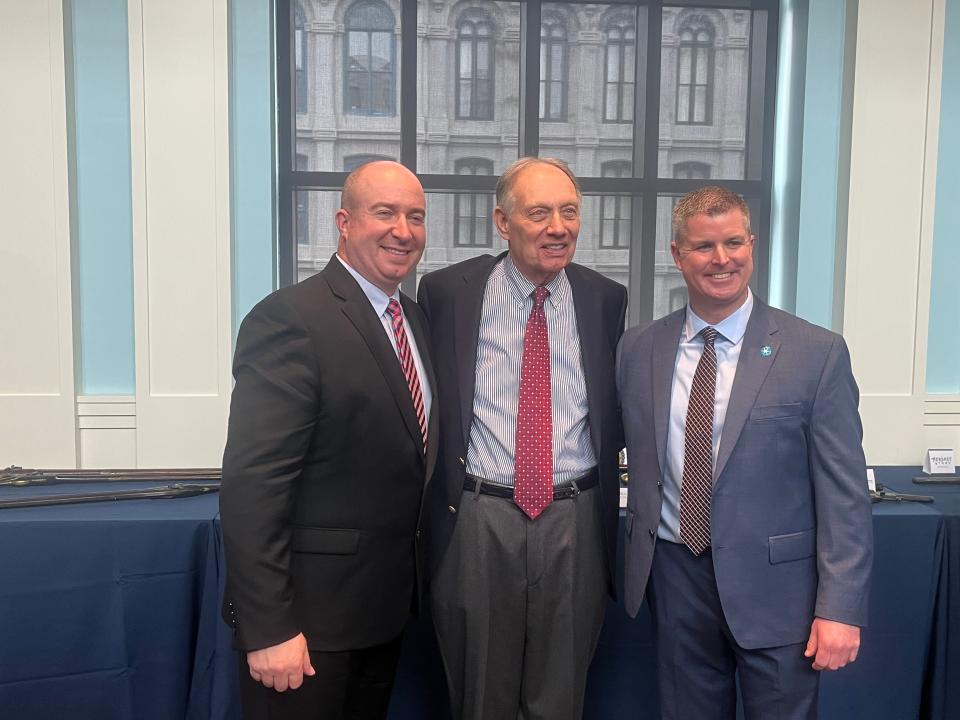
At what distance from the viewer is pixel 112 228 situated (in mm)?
2914

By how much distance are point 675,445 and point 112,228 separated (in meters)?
2.59

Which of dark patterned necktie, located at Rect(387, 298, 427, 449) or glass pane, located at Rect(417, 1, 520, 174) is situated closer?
dark patterned necktie, located at Rect(387, 298, 427, 449)

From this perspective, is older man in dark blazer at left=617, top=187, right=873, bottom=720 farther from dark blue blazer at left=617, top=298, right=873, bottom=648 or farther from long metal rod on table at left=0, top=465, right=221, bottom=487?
long metal rod on table at left=0, top=465, right=221, bottom=487

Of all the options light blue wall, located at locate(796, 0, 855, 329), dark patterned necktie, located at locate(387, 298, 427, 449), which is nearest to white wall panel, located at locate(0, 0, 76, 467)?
dark patterned necktie, located at locate(387, 298, 427, 449)

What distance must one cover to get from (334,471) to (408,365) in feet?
0.90

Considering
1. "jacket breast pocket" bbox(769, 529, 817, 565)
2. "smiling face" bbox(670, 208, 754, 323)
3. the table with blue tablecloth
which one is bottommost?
the table with blue tablecloth

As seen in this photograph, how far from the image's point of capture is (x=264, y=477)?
1.23 meters

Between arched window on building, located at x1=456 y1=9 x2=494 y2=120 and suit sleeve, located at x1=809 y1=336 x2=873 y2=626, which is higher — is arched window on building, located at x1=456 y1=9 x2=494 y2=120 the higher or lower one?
the higher one

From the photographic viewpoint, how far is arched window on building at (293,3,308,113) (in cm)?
332

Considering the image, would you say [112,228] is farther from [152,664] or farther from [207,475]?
[152,664]

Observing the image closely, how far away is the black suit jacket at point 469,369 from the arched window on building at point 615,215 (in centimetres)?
190

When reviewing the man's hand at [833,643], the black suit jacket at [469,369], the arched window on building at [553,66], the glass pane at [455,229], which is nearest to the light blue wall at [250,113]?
the glass pane at [455,229]

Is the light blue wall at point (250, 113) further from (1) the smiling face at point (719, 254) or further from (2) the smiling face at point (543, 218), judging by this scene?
(1) the smiling face at point (719, 254)

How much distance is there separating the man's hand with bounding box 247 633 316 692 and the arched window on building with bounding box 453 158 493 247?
2.50 meters
